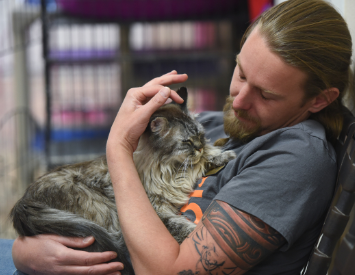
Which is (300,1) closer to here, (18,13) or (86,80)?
(86,80)

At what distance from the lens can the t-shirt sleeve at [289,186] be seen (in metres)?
0.95

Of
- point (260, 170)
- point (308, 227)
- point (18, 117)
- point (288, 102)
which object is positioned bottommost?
point (18, 117)

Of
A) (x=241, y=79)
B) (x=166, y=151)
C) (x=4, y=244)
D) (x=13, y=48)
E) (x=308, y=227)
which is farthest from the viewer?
(x=13, y=48)

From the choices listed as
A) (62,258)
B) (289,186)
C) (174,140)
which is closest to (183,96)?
(174,140)

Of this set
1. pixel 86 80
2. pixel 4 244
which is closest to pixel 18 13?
pixel 86 80

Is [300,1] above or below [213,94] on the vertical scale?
above

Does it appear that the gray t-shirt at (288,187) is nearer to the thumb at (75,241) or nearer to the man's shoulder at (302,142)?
the man's shoulder at (302,142)

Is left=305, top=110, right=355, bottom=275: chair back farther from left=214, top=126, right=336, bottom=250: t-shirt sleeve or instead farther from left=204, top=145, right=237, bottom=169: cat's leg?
left=204, top=145, right=237, bottom=169: cat's leg

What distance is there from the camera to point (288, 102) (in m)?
1.19

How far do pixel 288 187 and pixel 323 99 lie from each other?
1.58 ft

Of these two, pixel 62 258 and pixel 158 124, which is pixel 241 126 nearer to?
pixel 158 124

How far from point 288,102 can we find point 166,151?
2.09ft

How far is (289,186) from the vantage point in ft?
3.19

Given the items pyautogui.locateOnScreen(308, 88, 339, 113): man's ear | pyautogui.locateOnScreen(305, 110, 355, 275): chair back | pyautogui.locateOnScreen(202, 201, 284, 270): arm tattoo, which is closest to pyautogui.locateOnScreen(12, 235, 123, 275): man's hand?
pyautogui.locateOnScreen(202, 201, 284, 270): arm tattoo
